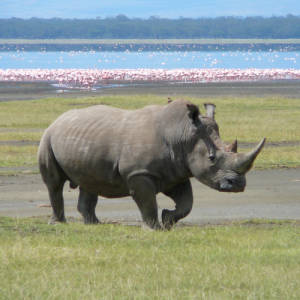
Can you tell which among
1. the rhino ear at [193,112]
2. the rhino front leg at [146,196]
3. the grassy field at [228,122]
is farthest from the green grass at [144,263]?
the grassy field at [228,122]

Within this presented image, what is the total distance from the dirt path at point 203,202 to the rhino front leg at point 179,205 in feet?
5.85

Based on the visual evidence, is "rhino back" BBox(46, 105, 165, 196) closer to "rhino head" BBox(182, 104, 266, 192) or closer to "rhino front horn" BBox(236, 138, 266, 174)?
"rhino head" BBox(182, 104, 266, 192)

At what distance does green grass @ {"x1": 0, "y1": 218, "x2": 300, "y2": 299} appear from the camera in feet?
28.5

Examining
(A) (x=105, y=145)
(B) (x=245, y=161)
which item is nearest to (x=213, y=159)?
(B) (x=245, y=161)

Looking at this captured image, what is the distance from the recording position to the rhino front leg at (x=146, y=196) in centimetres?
1271

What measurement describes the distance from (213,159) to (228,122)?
76.3 feet

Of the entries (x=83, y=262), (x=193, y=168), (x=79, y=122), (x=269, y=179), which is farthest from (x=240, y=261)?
(x=269, y=179)

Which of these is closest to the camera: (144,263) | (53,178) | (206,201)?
(144,263)

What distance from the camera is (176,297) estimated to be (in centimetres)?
845

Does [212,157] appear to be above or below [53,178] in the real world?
above

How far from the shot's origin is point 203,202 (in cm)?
1709

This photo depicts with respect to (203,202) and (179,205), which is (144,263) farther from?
(203,202)

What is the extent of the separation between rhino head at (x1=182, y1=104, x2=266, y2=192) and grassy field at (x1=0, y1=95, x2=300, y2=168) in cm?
939

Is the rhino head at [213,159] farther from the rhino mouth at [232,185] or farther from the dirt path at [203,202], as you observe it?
the dirt path at [203,202]
